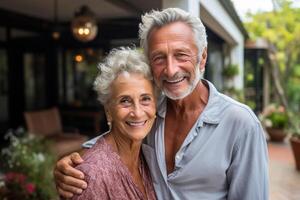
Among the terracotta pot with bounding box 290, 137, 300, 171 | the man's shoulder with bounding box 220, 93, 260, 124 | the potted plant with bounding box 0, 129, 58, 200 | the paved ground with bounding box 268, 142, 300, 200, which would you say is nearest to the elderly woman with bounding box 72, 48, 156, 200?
the man's shoulder with bounding box 220, 93, 260, 124

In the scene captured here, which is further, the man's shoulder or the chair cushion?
the chair cushion

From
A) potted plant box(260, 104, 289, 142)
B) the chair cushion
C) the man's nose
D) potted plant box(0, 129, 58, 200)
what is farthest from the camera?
potted plant box(260, 104, 289, 142)

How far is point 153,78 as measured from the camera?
149 centimetres

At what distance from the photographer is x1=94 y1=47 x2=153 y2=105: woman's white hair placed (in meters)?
1.45

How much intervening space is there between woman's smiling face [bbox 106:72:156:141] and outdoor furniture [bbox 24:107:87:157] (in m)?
4.54

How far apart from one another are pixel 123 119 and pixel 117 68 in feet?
0.66

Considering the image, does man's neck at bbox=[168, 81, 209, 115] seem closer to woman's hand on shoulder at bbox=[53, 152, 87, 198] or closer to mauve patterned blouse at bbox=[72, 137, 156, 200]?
mauve patterned blouse at bbox=[72, 137, 156, 200]

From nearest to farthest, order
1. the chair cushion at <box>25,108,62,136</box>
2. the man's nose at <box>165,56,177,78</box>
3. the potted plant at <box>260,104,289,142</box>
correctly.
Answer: the man's nose at <box>165,56,177,78</box> < the chair cushion at <box>25,108,62,136</box> < the potted plant at <box>260,104,289,142</box>

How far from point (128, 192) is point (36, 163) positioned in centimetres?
298

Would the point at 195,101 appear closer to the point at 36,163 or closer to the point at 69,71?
the point at 36,163

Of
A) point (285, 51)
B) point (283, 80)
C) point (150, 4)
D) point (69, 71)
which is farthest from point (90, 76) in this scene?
point (283, 80)

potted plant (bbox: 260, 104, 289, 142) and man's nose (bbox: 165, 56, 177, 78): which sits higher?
man's nose (bbox: 165, 56, 177, 78)

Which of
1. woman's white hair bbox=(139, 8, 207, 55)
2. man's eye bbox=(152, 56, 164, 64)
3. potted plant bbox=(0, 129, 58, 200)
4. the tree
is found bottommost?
potted plant bbox=(0, 129, 58, 200)

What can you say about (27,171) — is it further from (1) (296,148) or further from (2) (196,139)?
(1) (296,148)
